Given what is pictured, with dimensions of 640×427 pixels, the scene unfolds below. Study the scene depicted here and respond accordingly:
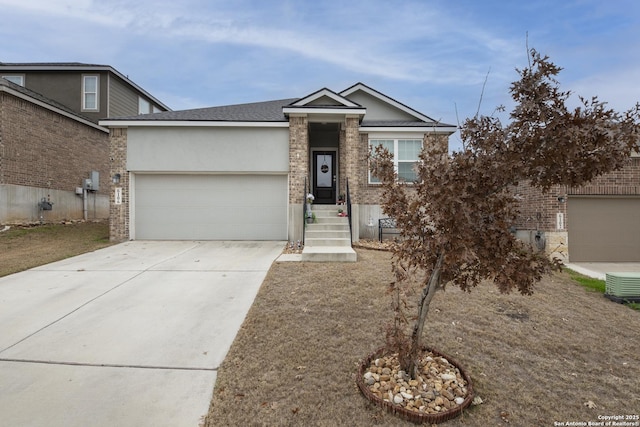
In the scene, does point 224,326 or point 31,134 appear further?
point 31,134

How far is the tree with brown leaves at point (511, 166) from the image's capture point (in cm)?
208

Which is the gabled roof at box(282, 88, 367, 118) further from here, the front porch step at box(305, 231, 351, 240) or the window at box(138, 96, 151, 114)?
the window at box(138, 96, 151, 114)

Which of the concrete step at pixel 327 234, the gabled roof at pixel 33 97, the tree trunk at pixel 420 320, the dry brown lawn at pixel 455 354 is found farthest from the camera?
the gabled roof at pixel 33 97

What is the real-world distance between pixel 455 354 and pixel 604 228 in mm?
8915

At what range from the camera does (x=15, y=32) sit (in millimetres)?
13500

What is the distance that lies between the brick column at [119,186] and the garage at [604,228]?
13.5 m

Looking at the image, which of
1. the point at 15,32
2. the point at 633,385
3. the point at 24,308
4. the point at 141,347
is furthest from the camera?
the point at 15,32

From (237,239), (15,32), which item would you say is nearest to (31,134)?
(15,32)

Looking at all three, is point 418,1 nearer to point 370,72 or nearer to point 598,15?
point 598,15

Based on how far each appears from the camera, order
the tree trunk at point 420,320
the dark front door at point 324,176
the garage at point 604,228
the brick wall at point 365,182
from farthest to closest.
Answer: the dark front door at point 324,176
the brick wall at point 365,182
the garage at point 604,228
the tree trunk at point 420,320

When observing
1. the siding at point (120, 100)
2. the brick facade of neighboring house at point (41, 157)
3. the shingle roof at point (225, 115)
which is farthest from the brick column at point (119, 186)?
the siding at point (120, 100)

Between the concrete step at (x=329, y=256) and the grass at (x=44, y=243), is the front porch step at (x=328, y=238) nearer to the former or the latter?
the concrete step at (x=329, y=256)

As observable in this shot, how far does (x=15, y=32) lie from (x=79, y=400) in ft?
59.6

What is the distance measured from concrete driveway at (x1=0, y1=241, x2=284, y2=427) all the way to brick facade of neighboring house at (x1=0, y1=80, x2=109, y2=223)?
24.0 ft
